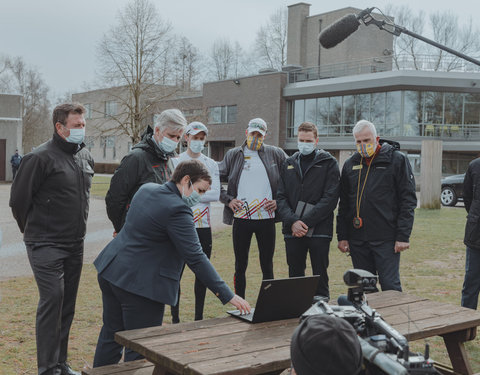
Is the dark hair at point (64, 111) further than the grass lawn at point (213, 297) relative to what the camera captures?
No

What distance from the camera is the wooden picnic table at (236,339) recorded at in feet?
9.15

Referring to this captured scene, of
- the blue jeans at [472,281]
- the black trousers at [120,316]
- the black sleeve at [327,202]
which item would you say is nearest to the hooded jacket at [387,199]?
the black sleeve at [327,202]

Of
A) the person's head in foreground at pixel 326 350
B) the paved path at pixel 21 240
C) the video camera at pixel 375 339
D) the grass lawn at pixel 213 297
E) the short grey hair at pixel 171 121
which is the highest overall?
the short grey hair at pixel 171 121

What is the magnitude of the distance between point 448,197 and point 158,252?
70.1ft

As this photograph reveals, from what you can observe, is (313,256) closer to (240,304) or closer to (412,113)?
(240,304)

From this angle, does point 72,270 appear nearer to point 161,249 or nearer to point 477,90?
point 161,249

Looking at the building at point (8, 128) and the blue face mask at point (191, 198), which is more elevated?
the building at point (8, 128)

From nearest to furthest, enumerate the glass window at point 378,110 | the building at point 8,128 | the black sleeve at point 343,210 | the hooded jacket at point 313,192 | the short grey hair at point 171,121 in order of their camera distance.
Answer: the short grey hair at point 171,121, the black sleeve at point 343,210, the hooded jacket at point 313,192, the glass window at point 378,110, the building at point 8,128

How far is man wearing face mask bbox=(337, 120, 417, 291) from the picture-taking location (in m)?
5.42

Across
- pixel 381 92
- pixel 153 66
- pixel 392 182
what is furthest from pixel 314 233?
pixel 381 92

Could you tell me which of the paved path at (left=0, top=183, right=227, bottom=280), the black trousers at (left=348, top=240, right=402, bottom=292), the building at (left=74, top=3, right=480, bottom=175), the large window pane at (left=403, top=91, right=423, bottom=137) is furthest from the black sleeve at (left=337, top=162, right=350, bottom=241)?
the large window pane at (left=403, top=91, right=423, bottom=137)

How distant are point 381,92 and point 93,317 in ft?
118

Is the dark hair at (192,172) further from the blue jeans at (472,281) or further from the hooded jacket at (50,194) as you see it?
the blue jeans at (472,281)

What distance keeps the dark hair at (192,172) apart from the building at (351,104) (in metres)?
33.0
